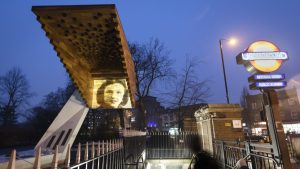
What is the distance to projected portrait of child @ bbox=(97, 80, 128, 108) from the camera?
5008 mm

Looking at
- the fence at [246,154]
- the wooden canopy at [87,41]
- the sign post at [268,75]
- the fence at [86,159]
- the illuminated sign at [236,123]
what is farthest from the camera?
the illuminated sign at [236,123]

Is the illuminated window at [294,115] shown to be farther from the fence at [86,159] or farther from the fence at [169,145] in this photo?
the fence at [86,159]

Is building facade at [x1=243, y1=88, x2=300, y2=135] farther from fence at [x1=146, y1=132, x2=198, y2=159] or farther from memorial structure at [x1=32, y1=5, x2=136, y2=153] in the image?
memorial structure at [x1=32, y1=5, x2=136, y2=153]

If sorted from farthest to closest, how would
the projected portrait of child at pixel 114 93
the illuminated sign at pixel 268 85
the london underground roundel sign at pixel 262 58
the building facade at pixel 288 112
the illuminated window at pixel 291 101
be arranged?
the illuminated window at pixel 291 101 → the building facade at pixel 288 112 → the london underground roundel sign at pixel 262 58 → the illuminated sign at pixel 268 85 → the projected portrait of child at pixel 114 93

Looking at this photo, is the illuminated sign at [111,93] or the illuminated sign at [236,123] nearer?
the illuminated sign at [111,93]

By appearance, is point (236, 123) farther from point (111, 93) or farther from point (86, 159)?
point (86, 159)

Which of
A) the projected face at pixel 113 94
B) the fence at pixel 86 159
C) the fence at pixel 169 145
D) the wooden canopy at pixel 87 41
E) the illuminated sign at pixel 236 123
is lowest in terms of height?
the fence at pixel 169 145

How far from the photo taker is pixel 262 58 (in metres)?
8.02

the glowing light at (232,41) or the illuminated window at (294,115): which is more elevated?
the glowing light at (232,41)

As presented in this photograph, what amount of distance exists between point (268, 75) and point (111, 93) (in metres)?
6.07

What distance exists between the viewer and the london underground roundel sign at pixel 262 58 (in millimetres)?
7915

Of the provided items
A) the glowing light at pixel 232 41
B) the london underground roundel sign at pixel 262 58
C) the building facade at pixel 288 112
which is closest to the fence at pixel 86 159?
the london underground roundel sign at pixel 262 58

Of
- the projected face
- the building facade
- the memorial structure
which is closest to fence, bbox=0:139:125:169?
the memorial structure

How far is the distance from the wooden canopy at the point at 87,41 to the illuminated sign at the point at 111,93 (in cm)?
10
